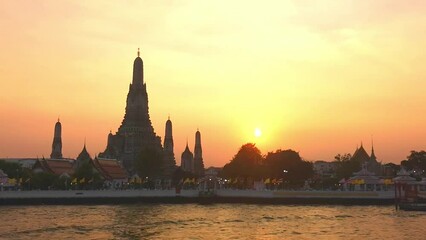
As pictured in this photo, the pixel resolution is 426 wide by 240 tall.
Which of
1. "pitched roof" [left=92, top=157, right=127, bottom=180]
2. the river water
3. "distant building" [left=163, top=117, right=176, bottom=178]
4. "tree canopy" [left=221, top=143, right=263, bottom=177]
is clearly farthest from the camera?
"distant building" [left=163, top=117, right=176, bottom=178]

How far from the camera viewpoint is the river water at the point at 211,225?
4206 cm

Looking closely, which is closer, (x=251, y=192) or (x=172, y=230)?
(x=172, y=230)

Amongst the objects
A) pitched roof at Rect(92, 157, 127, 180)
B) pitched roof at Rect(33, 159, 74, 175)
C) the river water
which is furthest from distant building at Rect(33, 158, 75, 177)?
the river water

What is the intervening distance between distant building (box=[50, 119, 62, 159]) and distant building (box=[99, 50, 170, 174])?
10408mm

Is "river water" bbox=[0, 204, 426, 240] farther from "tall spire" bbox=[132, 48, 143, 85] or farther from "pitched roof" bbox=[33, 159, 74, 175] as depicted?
"tall spire" bbox=[132, 48, 143, 85]

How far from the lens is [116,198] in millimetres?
80000

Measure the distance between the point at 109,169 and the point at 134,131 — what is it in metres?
26.8

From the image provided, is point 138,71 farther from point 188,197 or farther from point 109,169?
point 188,197

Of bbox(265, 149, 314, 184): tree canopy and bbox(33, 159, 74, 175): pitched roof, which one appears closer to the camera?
bbox(33, 159, 74, 175): pitched roof

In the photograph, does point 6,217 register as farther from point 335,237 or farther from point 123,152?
point 123,152

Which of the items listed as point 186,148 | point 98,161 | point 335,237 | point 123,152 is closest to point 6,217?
point 335,237

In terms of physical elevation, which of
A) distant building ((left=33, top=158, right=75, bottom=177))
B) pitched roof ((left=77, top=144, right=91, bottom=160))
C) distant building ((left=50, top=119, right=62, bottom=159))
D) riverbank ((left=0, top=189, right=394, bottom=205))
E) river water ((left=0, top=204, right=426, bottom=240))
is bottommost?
river water ((left=0, top=204, right=426, bottom=240))

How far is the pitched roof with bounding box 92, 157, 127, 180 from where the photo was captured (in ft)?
354

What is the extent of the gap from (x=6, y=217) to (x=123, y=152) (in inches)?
3225
